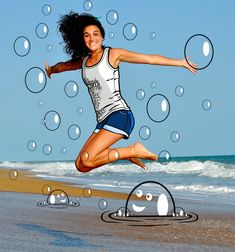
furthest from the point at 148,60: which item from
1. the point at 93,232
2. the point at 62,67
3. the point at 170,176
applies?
the point at 170,176

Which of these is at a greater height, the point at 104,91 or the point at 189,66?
the point at 189,66

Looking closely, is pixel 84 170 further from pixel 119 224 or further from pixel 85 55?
pixel 119 224

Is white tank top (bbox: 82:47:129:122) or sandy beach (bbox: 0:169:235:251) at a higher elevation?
white tank top (bbox: 82:47:129:122)

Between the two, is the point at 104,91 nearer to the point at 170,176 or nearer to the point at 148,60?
the point at 148,60

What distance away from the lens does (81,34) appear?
4992 millimetres

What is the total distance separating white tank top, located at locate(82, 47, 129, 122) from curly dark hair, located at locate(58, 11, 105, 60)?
1.34 feet

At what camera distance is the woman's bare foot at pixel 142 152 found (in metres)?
4.78

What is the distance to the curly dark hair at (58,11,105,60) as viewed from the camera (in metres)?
4.95

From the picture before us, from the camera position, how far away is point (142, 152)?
4.80m

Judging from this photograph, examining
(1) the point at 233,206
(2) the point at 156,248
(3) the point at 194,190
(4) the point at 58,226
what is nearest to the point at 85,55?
(2) the point at 156,248

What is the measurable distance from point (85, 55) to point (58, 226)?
4057 mm

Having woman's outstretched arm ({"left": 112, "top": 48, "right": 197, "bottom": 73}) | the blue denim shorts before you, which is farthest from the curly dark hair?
the blue denim shorts

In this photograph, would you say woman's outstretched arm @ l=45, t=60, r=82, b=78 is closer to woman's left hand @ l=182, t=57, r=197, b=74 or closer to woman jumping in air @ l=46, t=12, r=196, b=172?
woman jumping in air @ l=46, t=12, r=196, b=172

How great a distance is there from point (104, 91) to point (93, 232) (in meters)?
3.92
